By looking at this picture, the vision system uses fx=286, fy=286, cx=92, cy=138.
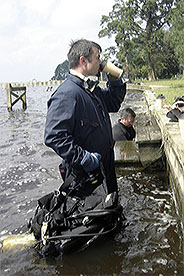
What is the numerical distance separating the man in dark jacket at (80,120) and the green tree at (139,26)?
44533 mm

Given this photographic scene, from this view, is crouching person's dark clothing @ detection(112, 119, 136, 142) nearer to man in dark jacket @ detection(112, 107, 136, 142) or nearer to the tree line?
man in dark jacket @ detection(112, 107, 136, 142)

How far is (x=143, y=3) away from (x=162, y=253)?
50.3 meters

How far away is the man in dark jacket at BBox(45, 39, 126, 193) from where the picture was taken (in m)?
2.96

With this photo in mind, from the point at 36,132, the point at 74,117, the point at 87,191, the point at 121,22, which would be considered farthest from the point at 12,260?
the point at 121,22

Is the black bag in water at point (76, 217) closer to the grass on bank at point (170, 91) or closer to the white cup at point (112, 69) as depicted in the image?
the white cup at point (112, 69)

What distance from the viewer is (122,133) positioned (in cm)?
650

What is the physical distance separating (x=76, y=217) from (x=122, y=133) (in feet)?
11.9

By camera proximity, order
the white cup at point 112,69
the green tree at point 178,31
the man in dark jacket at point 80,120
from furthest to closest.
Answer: the green tree at point 178,31 < the white cup at point 112,69 < the man in dark jacket at point 80,120

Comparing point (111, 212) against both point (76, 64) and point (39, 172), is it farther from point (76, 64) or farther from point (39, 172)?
point (39, 172)

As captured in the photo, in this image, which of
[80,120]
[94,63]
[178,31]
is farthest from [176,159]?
[178,31]

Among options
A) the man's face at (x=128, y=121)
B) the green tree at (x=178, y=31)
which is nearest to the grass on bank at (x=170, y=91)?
the green tree at (x=178, y=31)

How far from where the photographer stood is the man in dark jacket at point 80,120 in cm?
296

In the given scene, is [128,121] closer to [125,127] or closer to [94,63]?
[125,127]

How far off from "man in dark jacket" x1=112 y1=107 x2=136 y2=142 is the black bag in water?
3.16m
